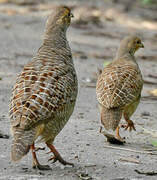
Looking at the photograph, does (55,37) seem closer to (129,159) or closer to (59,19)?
(59,19)

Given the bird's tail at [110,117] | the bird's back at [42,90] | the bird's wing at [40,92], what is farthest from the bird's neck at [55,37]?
the bird's tail at [110,117]

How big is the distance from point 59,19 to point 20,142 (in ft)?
8.48

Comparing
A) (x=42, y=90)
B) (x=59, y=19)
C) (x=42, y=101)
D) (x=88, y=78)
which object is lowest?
(x=42, y=101)

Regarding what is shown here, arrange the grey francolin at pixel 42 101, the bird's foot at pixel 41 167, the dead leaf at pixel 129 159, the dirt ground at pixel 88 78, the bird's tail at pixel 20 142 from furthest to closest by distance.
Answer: the dead leaf at pixel 129 159
the dirt ground at pixel 88 78
the bird's foot at pixel 41 167
the grey francolin at pixel 42 101
the bird's tail at pixel 20 142

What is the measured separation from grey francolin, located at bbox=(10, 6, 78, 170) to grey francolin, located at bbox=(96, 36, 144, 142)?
78 cm

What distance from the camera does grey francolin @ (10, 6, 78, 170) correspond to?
16.5 feet

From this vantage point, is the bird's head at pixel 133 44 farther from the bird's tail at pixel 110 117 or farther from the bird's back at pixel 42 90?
the bird's back at pixel 42 90

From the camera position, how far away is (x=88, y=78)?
10750 millimetres

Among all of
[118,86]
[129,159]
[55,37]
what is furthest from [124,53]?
[129,159]

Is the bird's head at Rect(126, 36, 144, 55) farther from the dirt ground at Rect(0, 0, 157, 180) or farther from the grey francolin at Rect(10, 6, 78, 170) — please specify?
the grey francolin at Rect(10, 6, 78, 170)

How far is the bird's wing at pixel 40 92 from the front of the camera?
5102 mm

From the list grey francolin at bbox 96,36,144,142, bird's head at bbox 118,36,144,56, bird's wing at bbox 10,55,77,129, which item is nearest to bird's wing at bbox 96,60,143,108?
grey francolin at bbox 96,36,144,142

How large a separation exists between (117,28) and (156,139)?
1125 cm

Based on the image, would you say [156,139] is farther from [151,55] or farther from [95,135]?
[151,55]
